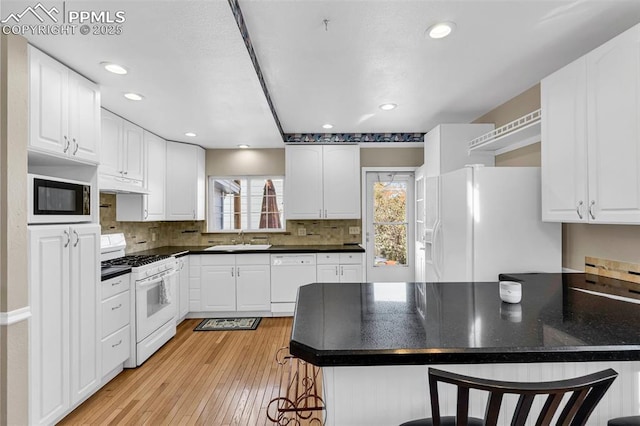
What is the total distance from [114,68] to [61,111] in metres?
0.43

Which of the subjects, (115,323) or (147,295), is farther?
(147,295)

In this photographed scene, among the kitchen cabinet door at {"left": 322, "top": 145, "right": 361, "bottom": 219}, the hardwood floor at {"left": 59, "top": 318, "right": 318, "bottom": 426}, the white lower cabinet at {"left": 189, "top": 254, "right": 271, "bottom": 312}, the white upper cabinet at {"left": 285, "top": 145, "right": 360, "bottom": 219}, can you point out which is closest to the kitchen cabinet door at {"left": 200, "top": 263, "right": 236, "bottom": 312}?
the white lower cabinet at {"left": 189, "top": 254, "right": 271, "bottom": 312}

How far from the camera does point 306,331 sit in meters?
1.13

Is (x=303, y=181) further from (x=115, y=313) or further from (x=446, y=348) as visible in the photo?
(x=446, y=348)

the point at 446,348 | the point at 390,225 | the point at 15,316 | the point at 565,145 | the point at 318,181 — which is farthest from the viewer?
the point at 390,225

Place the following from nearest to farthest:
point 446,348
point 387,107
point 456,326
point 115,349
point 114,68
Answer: point 446,348, point 456,326, point 114,68, point 115,349, point 387,107

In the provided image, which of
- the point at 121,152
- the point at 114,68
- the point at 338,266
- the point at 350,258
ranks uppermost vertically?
the point at 114,68

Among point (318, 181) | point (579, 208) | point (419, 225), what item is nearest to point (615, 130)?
point (579, 208)

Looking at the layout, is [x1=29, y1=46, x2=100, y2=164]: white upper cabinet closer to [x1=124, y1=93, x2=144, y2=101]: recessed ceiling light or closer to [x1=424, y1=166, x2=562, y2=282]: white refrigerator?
[x1=124, y1=93, x2=144, y2=101]: recessed ceiling light

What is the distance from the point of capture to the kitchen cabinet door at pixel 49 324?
1771 millimetres

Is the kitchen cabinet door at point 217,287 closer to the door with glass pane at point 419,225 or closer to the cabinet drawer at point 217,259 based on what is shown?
the cabinet drawer at point 217,259

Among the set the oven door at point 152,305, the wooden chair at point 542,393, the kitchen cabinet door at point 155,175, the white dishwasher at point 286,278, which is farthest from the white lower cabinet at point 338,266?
the wooden chair at point 542,393

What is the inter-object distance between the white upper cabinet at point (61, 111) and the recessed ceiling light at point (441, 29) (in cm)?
228

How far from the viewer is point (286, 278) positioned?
13.6ft
